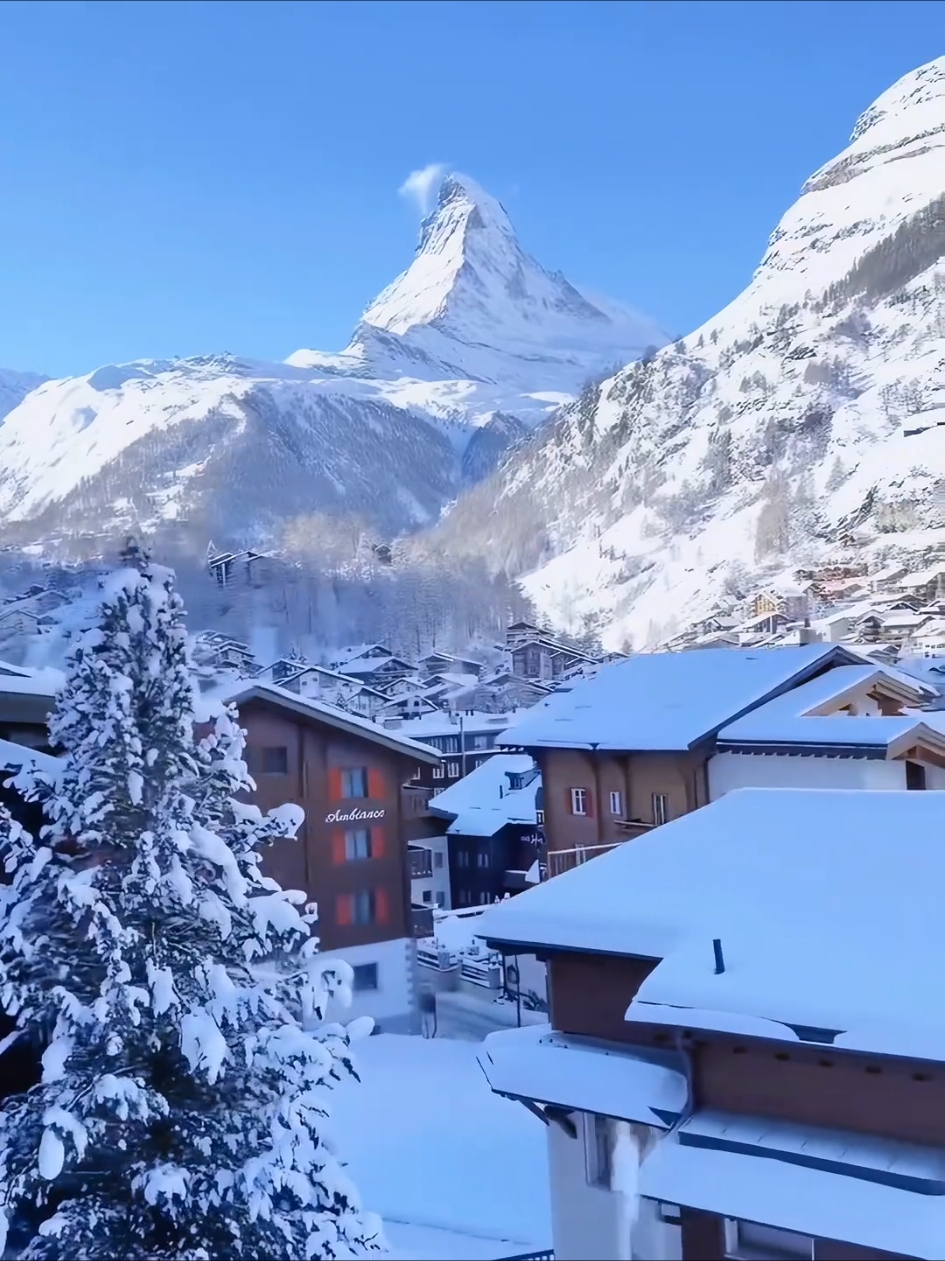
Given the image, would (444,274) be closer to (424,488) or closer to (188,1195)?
(424,488)

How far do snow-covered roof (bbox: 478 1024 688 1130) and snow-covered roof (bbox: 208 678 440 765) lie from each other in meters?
1.21

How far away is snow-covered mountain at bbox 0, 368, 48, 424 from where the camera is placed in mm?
2908

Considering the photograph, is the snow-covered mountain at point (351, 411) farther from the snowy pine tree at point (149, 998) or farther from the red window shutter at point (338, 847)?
the red window shutter at point (338, 847)

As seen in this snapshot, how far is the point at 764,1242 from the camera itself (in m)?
2.02

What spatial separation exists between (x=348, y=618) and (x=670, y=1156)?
5.91 feet

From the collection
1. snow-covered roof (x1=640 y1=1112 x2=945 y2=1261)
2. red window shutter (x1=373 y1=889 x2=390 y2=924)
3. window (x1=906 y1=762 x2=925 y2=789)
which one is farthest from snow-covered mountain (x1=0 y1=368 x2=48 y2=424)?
window (x1=906 y1=762 x2=925 y2=789)

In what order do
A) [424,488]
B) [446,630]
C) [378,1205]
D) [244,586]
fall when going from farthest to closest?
[446,630]
[424,488]
[378,1205]
[244,586]

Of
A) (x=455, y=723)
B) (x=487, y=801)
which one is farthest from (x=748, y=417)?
(x=487, y=801)

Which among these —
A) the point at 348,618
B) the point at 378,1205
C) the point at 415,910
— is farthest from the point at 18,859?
the point at 415,910

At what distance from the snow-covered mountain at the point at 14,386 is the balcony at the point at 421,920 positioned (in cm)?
377

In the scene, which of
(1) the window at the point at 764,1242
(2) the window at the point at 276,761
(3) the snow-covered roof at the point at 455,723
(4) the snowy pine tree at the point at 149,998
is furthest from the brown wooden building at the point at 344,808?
(1) the window at the point at 764,1242

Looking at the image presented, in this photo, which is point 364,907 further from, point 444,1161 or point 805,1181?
point 805,1181

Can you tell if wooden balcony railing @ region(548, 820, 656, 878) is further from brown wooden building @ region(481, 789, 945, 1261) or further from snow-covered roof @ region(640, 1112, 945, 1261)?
snow-covered roof @ region(640, 1112, 945, 1261)

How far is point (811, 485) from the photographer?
6414mm
